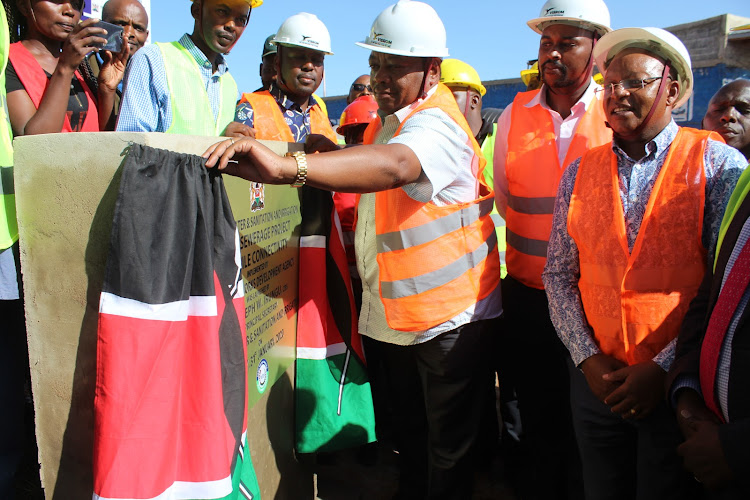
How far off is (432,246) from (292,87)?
1.66 meters

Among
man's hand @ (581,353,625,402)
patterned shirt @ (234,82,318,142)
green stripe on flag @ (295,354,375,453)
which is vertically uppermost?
patterned shirt @ (234,82,318,142)

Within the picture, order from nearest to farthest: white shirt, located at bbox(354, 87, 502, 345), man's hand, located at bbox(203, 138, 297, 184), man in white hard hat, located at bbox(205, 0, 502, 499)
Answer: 1. man's hand, located at bbox(203, 138, 297, 184)
2. white shirt, located at bbox(354, 87, 502, 345)
3. man in white hard hat, located at bbox(205, 0, 502, 499)

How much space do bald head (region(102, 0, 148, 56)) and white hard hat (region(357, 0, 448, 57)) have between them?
81.7 inches

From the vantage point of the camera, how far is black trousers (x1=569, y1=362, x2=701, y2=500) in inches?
74.7

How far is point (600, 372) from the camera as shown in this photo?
2.01 m

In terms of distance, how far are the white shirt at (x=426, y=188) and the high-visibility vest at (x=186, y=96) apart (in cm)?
90

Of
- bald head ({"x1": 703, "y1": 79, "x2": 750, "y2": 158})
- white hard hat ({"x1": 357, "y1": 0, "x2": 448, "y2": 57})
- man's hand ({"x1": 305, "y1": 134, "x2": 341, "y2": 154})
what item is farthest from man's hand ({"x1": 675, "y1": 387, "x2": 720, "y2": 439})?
bald head ({"x1": 703, "y1": 79, "x2": 750, "y2": 158})

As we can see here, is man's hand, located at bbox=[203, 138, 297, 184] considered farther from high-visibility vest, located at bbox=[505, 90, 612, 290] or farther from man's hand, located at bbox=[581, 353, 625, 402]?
high-visibility vest, located at bbox=[505, 90, 612, 290]

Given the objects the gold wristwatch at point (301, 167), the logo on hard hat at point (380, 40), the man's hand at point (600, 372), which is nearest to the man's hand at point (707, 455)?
the man's hand at point (600, 372)

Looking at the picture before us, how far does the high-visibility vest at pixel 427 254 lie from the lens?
7.85 ft

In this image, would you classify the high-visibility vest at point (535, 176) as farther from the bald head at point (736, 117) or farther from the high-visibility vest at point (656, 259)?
the bald head at point (736, 117)

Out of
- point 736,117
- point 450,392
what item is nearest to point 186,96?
point 450,392

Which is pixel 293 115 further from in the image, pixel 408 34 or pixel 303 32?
pixel 408 34

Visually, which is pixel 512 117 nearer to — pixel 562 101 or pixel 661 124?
pixel 562 101
